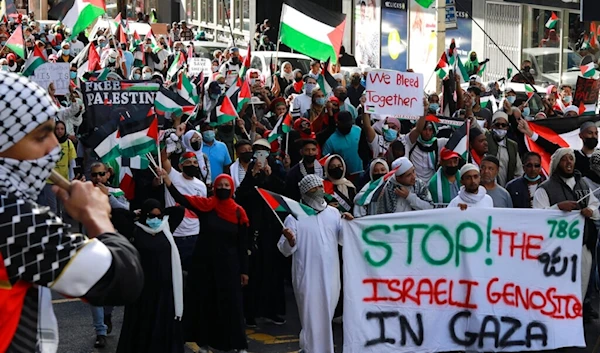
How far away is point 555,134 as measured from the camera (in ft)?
37.0

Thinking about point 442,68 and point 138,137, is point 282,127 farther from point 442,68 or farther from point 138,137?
point 442,68

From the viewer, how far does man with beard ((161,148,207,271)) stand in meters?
10.0

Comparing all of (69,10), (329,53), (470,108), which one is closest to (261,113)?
(329,53)

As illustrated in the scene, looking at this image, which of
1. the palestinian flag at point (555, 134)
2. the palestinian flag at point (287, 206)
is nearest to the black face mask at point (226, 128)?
the palestinian flag at point (555, 134)

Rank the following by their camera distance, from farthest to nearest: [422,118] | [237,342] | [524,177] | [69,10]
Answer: [69,10], [422,118], [524,177], [237,342]

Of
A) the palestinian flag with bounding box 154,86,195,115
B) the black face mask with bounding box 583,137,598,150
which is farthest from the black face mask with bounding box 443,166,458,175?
the palestinian flag with bounding box 154,86,195,115

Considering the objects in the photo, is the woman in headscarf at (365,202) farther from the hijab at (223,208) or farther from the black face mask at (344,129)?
the black face mask at (344,129)

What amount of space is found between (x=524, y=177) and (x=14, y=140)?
26.2 feet

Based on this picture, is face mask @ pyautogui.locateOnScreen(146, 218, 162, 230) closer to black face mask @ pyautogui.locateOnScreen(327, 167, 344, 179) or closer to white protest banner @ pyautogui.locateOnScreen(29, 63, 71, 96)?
black face mask @ pyautogui.locateOnScreen(327, 167, 344, 179)

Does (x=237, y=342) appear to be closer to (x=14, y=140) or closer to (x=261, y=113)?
(x=14, y=140)

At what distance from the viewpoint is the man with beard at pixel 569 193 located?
9258mm

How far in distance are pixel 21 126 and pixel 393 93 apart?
10.4 meters

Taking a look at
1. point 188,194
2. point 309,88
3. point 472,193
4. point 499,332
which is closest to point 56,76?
point 309,88

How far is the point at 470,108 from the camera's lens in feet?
45.0
